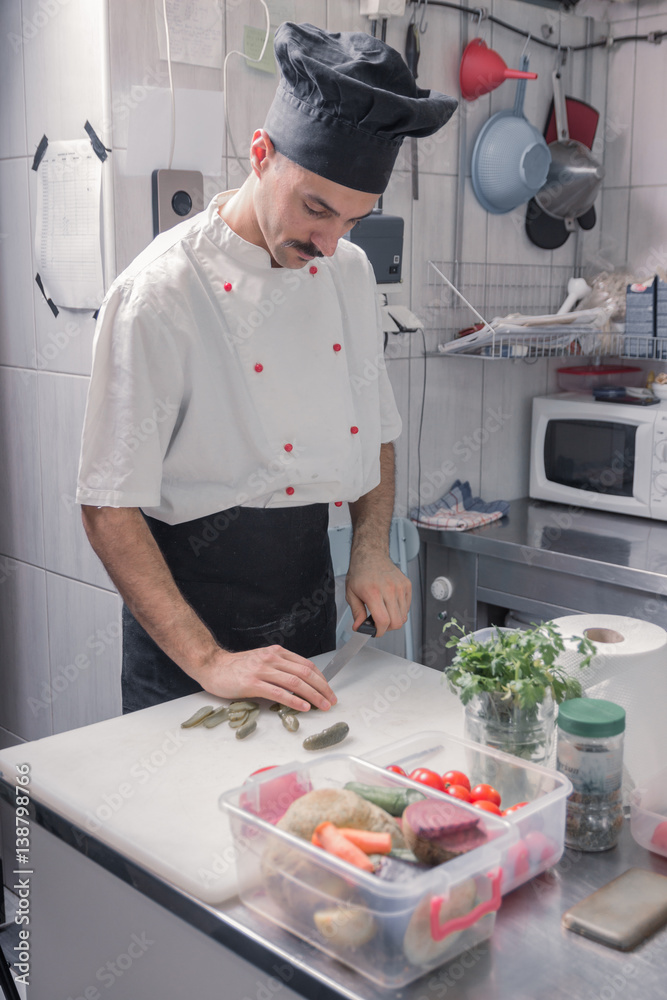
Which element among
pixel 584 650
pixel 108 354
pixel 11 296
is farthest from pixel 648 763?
pixel 11 296

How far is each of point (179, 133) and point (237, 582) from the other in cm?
88

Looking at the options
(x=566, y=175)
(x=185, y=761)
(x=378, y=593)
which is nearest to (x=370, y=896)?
(x=185, y=761)

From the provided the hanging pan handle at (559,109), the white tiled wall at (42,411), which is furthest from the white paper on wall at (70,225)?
the hanging pan handle at (559,109)

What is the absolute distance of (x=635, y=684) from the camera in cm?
103

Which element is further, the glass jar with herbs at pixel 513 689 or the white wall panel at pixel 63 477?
the white wall panel at pixel 63 477

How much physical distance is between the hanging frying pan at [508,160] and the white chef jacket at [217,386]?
1035 millimetres

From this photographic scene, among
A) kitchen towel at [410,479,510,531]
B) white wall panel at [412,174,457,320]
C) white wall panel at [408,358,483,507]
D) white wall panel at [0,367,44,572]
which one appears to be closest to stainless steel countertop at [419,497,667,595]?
kitchen towel at [410,479,510,531]

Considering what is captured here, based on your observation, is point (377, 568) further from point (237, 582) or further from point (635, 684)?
point (635, 684)

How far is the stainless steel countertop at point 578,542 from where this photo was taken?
6.74 feet

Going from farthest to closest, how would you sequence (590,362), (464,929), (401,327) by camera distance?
(590,362) → (401,327) → (464,929)

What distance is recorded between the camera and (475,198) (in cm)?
244

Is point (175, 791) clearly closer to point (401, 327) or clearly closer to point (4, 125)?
point (401, 327)

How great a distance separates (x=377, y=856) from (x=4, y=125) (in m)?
1.82

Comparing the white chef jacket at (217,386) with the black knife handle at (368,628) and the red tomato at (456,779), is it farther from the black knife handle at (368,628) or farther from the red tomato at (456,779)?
the red tomato at (456,779)
